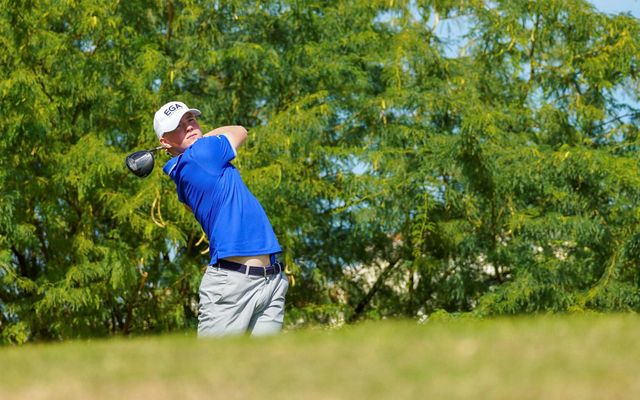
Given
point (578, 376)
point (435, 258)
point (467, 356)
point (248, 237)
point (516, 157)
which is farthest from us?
point (435, 258)

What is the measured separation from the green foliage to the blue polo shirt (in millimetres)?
4863

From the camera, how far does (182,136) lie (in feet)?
21.5

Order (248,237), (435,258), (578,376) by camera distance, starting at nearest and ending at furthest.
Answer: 1. (578,376)
2. (248,237)
3. (435,258)

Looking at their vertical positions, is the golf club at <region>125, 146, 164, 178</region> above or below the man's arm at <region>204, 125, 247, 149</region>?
below

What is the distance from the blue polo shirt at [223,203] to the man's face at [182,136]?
311 millimetres

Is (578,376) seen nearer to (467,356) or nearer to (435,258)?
(467,356)

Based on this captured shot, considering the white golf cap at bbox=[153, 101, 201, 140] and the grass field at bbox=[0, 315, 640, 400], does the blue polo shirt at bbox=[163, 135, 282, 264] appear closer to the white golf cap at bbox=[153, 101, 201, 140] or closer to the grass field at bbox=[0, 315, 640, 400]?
the white golf cap at bbox=[153, 101, 201, 140]

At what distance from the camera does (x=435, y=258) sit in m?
12.7

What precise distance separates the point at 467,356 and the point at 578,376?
18.8 inches

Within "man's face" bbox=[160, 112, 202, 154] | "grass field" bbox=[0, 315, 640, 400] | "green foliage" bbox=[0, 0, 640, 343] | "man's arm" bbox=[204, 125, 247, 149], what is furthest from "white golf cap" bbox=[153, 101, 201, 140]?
"green foliage" bbox=[0, 0, 640, 343]

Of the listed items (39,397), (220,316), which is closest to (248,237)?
(220,316)

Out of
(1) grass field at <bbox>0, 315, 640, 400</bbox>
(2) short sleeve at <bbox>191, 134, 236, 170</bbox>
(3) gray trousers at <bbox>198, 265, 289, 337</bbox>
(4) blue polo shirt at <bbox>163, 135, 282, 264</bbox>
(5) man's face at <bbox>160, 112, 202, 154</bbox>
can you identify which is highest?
(5) man's face at <bbox>160, 112, 202, 154</bbox>

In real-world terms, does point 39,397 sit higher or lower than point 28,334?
higher

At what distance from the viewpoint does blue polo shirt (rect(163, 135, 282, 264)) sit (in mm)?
6109
